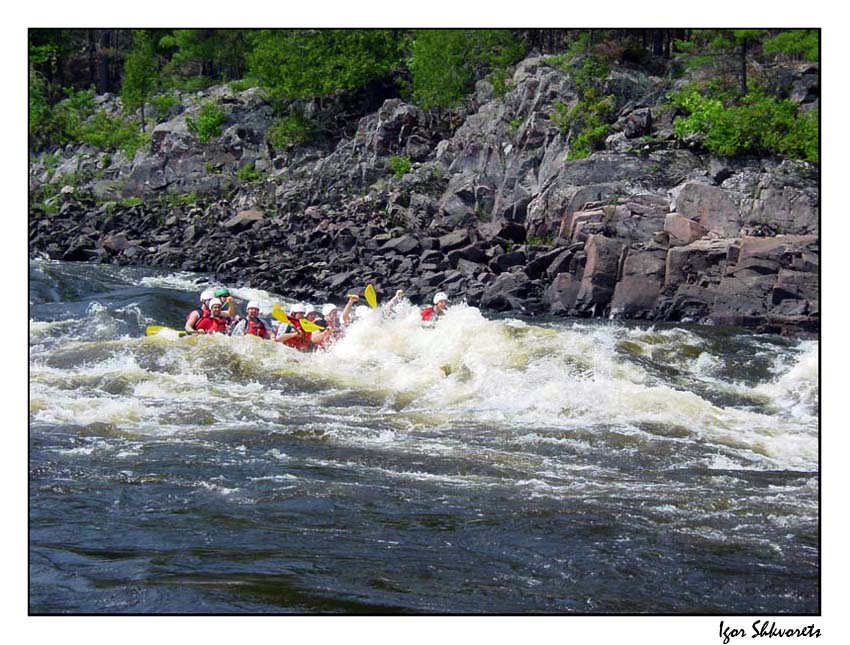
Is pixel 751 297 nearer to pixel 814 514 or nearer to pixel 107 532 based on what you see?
pixel 814 514

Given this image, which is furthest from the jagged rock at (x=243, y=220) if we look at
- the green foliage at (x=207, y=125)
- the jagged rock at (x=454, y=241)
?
the green foliage at (x=207, y=125)

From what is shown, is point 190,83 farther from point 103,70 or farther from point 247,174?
point 247,174

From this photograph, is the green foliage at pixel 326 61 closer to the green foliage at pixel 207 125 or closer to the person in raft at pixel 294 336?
the green foliage at pixel 207 125

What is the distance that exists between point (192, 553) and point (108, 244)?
25557mm

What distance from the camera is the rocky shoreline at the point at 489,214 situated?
20.2 m

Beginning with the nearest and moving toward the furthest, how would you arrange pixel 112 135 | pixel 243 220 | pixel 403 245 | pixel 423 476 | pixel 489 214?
pixel 423 476 → pixel 403 245 → pixel 489 214 → pixel 243 220 → pixel 112 135

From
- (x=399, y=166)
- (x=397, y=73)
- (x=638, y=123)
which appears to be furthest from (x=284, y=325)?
(x=397, y=73)

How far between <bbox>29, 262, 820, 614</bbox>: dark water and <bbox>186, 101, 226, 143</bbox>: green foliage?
24463 millimetres

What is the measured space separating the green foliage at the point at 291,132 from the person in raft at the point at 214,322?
896 inches

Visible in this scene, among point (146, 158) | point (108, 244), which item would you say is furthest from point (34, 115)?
point (108, 244)

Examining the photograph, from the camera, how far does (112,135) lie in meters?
44.1

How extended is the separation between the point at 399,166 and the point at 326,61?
8.46 meters

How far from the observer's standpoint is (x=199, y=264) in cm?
2747

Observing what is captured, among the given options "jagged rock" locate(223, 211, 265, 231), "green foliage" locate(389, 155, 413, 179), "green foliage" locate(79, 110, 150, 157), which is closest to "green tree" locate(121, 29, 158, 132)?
"green foliage" locate(79, 110, 150, 157)
